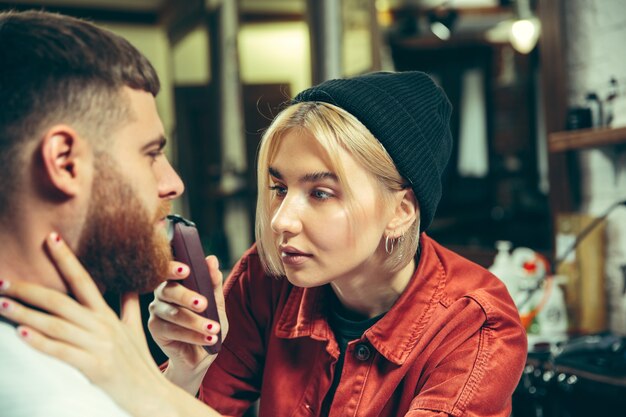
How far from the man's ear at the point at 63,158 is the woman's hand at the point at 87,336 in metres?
0.07

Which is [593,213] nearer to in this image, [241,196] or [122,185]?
[122,185]

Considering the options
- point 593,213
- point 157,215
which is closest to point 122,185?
point 157,215

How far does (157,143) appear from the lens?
105 centimetres

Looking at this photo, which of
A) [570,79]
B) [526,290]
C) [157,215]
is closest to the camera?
[157,215]

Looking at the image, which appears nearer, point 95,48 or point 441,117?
point 95,48

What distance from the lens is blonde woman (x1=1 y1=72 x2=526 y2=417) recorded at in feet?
4.25

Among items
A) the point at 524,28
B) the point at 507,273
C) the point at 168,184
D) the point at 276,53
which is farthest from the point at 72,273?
the point at 276,53

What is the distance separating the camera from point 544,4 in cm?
265

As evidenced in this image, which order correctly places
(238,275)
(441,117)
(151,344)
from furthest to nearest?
(151,344)
(238,275)
(441,117)

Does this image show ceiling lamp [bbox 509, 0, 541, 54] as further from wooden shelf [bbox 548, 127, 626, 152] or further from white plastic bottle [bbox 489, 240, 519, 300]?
white plastic bottle [bbox 489, 240, 519, 300]

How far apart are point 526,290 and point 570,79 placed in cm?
84

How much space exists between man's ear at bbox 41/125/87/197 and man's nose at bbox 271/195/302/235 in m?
0.49

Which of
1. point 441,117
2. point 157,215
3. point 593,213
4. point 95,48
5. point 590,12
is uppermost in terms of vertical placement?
point 590,12

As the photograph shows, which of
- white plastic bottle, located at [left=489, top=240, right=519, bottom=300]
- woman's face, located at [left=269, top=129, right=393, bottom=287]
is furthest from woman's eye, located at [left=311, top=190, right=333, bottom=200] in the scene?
white plastic bottle, located at [left=489, top=240, right=519, bottom=300]
